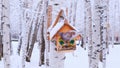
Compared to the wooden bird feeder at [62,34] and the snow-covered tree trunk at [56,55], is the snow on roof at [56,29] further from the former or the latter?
the snow-covered tree trunk at [56,55]

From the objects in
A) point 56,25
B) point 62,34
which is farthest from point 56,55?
point 56,25

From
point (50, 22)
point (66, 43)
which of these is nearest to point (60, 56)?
point (66, 43)

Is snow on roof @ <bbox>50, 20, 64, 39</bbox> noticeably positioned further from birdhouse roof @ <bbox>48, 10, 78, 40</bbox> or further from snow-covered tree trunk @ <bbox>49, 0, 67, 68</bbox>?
snow-covered tree trunk @ <bbox>49, 0, 67, 68</bbox>

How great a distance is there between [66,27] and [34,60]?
1334 centimetres

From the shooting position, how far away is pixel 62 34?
4.48 meters

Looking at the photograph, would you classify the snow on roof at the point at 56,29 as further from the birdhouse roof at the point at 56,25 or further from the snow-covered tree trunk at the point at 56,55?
the snow-covered tree trunk at the point at 56,55

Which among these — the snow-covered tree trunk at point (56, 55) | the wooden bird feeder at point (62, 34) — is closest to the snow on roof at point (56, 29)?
the wooden bird feeder at point (62, 34)

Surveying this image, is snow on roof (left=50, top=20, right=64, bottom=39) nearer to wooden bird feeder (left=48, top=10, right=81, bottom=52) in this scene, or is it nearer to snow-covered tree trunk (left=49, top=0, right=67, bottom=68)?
wooden bird feeder (left=48, top=10, right=81, bottom=52)

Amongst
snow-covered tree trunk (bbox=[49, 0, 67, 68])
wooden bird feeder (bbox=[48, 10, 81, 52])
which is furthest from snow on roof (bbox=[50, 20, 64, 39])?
snow-covered tree trunk (bbox=[49, 0, 67, 68])

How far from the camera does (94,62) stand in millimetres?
8125

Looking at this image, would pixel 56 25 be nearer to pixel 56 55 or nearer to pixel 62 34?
pixel 62 34

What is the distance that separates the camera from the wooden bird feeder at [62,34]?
175 inches

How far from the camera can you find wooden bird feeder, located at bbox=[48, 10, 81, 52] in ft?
14.6

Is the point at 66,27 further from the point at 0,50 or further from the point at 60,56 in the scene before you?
the point at 0,50
